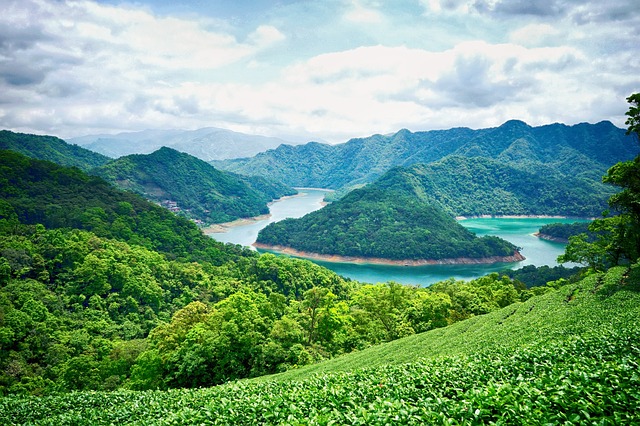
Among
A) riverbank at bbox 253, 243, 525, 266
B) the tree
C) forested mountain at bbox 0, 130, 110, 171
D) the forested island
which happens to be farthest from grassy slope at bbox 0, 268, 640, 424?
forested mountain at bbox 0, 130, 110, 171

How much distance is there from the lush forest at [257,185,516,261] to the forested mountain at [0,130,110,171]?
82494 millimetres

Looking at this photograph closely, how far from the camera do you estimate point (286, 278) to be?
64188 mm

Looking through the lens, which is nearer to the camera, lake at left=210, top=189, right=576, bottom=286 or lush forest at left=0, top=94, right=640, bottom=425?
lush forest at left=0, top=94, right=640, bottom=425

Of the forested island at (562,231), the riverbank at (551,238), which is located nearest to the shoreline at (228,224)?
the riverbank at (551,238)

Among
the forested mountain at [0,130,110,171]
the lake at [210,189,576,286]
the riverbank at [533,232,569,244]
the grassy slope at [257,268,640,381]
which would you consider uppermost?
the forested mountain at [0,130,110,171]

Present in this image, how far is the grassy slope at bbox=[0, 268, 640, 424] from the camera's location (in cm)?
597

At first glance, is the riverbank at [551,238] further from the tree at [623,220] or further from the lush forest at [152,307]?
the tree at [623,220]

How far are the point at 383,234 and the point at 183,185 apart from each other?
3935 inches

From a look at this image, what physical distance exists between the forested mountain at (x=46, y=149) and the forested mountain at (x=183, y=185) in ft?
41.1

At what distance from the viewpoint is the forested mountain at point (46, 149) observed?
134m

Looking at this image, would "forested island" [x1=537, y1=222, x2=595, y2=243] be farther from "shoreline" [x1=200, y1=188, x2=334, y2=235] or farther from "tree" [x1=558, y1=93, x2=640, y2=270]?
"shoreline" [x1=200, y1=188, x2=334, y2=235]

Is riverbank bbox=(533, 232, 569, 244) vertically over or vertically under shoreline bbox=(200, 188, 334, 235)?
under

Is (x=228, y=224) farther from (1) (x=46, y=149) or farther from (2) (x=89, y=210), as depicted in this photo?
(2) (x=89, y=210)

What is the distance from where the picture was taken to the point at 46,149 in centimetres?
14262
